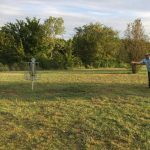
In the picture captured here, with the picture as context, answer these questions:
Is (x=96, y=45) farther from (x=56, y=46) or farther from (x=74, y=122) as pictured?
(x=74, y=122)

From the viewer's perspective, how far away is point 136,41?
123 ft

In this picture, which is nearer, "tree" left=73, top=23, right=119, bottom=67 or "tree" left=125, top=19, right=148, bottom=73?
"tree" left=125, top=19, right=148, bottom=73

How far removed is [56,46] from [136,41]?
663 inches

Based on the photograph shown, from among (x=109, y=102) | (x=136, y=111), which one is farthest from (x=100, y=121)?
(x=109, y=102)

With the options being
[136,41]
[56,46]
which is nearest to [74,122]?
[136,41]

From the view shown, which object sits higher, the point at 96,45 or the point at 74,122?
the point at 96,45

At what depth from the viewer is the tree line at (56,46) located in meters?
48.1

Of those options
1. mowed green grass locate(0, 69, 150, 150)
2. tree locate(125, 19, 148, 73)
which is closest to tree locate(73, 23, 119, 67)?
tree locate(125, 19, 148, 73)

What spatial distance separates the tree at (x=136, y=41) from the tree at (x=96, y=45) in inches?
589

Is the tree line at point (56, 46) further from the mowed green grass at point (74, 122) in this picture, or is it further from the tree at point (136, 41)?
the mowed green grass at point (74, 122)

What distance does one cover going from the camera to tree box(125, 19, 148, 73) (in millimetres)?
37406

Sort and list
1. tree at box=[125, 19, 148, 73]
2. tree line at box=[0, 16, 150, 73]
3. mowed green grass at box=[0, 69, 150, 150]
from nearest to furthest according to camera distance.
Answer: mowed green grass at box=[0, 69, 150, 150] → tree at box=[125, 19, 148, 73] → tree line at box=[0, 16, 150, 73]

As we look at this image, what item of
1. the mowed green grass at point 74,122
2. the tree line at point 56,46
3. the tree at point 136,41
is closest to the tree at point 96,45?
the tree line at point 56,46

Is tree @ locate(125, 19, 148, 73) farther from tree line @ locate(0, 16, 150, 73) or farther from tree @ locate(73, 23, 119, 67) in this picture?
tree @ locate(73, 23, 119, 67)
